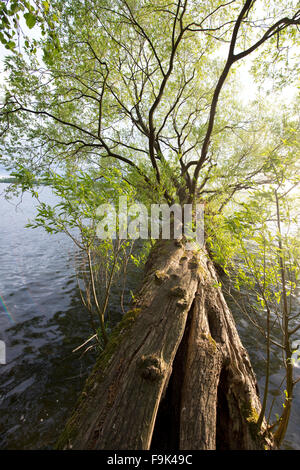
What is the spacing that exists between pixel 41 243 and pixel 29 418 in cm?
948

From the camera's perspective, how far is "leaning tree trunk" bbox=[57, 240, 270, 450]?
48.4 inches

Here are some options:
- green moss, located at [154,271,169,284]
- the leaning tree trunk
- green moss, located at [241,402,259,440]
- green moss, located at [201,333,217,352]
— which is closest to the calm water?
the leaning tree trunk

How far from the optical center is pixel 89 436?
118 cm

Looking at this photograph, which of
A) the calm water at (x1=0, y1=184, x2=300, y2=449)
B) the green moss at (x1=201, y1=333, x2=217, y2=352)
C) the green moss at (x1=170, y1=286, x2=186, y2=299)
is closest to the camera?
the green moss at (x1=201, y1=333, x2=217, y2=352)

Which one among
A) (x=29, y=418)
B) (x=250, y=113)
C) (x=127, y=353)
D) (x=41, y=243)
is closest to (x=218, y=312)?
(x=127, y=353)

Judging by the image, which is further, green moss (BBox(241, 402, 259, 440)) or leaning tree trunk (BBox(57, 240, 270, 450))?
green moss (BBox(241, 402, 259, 440))

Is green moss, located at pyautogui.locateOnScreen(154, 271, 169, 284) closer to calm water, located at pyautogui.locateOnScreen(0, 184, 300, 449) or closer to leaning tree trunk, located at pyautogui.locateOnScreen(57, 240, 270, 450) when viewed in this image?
leaning tree trunk, located at pyautogui.locateOnScreen(57, 240, 270, 450)

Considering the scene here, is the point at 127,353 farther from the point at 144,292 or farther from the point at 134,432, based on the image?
the point at 144,292

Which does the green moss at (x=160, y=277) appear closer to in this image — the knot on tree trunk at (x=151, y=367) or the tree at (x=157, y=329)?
the tree at (x=157, y=329)
